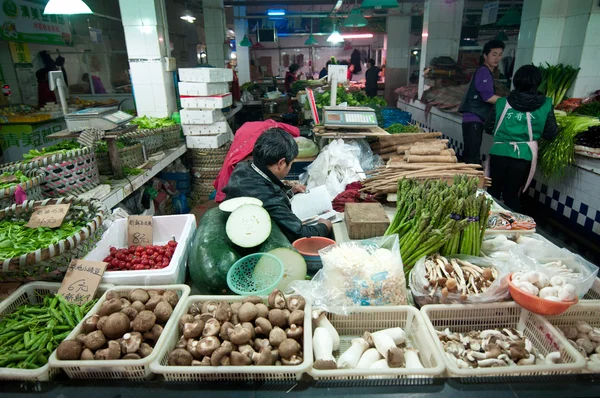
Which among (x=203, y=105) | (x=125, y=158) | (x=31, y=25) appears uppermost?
(x=31, y=25)

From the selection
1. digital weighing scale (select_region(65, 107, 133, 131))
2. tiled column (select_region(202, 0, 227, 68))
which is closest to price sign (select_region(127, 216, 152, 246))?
digital weighing scale (select_region(65, 107, 133, 131))

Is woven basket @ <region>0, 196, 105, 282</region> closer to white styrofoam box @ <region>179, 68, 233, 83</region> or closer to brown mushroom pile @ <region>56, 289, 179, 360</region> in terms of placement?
brown mushroom pile @ <region>56, 289, 179, 360</region>

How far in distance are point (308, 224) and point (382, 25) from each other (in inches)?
724

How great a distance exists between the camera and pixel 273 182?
291cm

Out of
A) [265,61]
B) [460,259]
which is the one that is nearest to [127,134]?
[460,259]

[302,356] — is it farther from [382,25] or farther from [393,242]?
[382,25]

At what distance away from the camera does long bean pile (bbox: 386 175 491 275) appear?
7.20 ft

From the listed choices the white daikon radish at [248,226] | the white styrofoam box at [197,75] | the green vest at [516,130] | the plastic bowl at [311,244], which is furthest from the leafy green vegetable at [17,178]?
the green vest at [516,130]

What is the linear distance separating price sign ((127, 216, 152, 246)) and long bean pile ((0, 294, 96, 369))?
76 centimetres

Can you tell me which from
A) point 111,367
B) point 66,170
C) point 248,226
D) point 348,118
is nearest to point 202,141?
point 348,118

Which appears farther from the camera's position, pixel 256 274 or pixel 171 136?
pixel 171 136

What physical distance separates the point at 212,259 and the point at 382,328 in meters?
1.05

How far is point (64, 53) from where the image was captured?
35.7 feet

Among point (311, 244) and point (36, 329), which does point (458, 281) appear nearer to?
point (311, 244)
